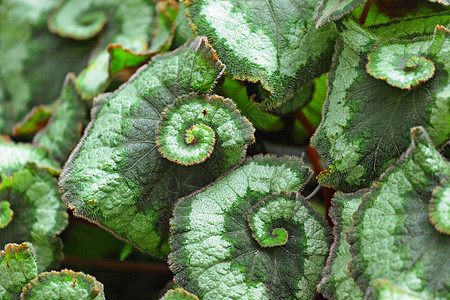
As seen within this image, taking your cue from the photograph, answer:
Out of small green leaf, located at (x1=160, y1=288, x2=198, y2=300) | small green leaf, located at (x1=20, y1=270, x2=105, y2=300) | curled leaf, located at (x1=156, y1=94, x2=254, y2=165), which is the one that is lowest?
small green leaf, located at (x1=20, y1=270, x2=105, y2=300)

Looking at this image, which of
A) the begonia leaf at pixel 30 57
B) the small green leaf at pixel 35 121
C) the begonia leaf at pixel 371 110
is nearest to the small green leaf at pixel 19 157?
the small green leaf at pixel 35 121

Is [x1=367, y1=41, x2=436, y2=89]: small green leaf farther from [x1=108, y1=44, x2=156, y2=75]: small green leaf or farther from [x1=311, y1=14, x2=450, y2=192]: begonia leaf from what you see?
[x1=108, y1=44, x2=156, y2=75]: small green leaf

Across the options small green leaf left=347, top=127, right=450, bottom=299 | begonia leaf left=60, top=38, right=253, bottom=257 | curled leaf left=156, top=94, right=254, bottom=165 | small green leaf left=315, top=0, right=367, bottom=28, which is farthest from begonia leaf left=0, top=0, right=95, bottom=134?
small green leaf left=347, top=127, right=450, bottom=299

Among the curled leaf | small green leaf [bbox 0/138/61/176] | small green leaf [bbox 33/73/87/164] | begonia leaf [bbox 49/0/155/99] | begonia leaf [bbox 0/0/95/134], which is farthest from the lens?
begonia leaf [bbox 0/0/95/134]

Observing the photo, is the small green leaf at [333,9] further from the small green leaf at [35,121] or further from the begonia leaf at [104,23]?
the small green leaf at [35,121]

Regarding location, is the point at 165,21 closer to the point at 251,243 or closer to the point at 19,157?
the point at 19,157

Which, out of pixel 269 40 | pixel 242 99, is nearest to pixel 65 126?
pixel 242 99

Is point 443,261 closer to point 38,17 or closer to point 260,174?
point 260,174
